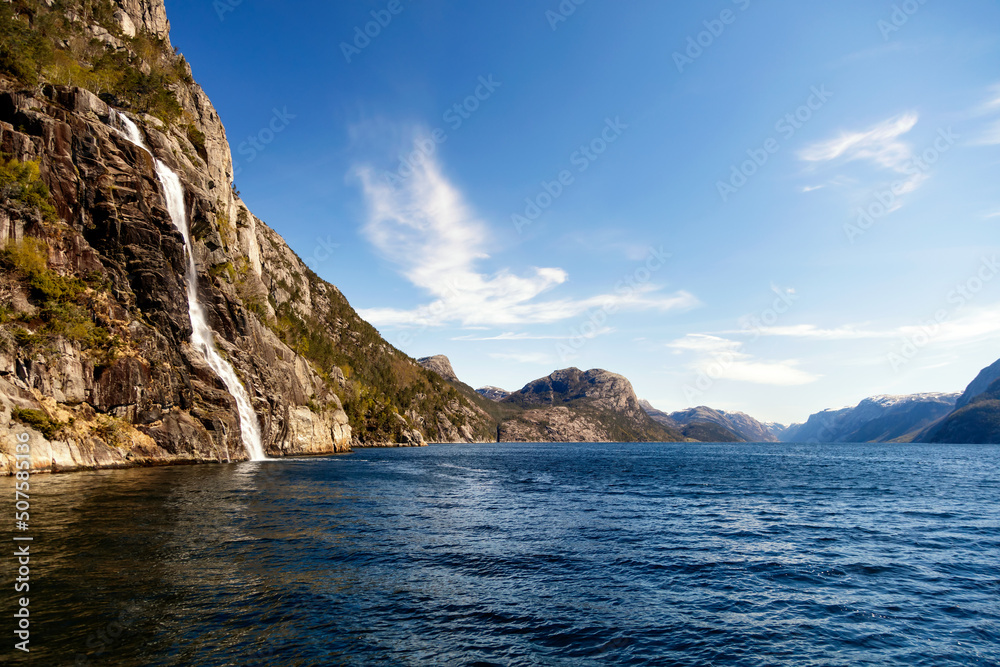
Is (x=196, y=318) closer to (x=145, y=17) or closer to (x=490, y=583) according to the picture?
(x=490, y=583)

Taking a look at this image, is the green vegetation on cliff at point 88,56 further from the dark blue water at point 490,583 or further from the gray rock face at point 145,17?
the dark blue water at point 490,583

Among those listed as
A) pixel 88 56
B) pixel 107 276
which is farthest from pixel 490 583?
pixel 88 56

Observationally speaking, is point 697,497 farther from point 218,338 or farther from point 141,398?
point 218,338

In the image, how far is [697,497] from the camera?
4341 cm

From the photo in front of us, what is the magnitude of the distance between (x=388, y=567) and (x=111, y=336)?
51.5 meters

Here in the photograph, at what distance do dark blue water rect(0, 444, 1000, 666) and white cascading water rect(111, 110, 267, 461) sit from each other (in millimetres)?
35702

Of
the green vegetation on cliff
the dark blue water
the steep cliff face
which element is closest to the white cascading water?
the steep cliff face

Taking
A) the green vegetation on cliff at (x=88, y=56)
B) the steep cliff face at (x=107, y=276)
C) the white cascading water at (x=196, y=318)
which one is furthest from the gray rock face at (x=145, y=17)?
the white cascading water at (x=196, y=318)

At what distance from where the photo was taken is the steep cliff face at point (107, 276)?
45.2 metres

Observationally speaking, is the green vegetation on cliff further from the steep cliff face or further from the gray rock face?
the gray rock face

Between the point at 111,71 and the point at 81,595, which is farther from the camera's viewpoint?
the point at 111,71

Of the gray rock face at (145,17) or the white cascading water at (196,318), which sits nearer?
the white cascading water at (196,318)

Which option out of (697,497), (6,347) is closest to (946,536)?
(697,497)

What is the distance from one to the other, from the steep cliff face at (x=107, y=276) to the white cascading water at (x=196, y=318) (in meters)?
1.69
